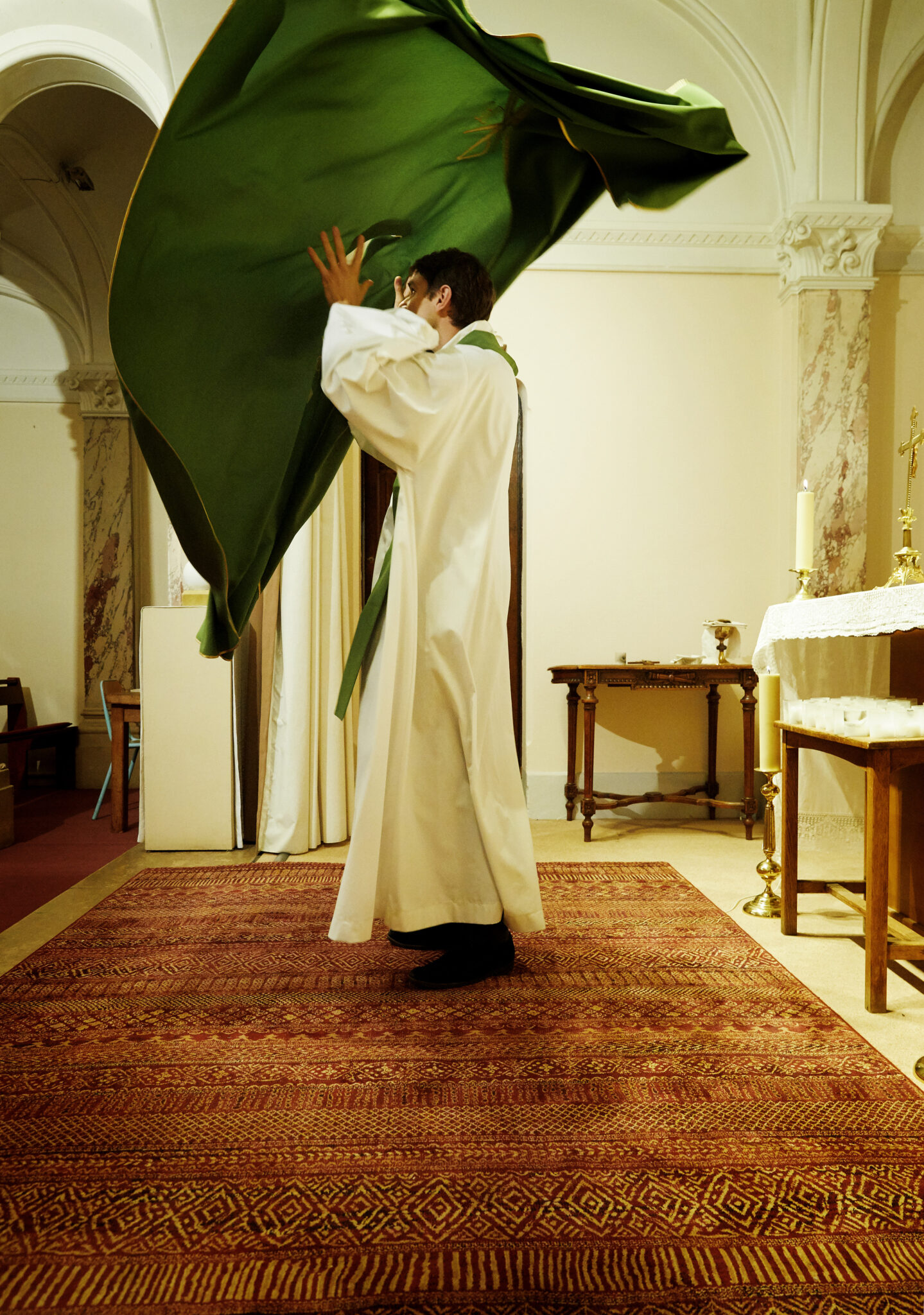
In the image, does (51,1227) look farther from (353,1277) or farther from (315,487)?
(315,487)

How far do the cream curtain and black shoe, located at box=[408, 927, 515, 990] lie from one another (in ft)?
6.10

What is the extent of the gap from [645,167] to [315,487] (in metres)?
1.14

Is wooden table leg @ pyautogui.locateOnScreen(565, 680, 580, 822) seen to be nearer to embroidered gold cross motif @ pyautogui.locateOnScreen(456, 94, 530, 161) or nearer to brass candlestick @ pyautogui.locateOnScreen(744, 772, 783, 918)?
brass candlestick @ pyautogui.locateOnScreen(744, 772, 783, 918)

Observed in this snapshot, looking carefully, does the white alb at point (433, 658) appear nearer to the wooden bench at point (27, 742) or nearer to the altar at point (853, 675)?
the altar at point (853, 675)

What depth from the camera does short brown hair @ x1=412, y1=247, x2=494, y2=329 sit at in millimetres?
2232

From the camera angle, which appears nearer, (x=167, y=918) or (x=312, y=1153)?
(x=312, y=1153)

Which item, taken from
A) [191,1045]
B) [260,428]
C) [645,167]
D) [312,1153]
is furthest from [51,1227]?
[645,167]

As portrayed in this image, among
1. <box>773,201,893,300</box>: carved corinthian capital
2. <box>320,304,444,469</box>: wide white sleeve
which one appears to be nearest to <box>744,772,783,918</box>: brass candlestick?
<box>320,304,444,469</box>: wide white sleeve

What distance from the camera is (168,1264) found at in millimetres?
1218

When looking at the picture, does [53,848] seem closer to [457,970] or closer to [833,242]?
[457,970]

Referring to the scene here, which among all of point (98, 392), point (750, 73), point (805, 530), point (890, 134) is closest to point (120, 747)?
point (805, 530)

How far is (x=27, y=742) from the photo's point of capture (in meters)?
6.75

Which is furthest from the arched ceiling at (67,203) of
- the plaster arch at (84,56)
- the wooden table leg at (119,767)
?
the wooden table leg at (119,767)

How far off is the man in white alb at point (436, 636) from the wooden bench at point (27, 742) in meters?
5.22
